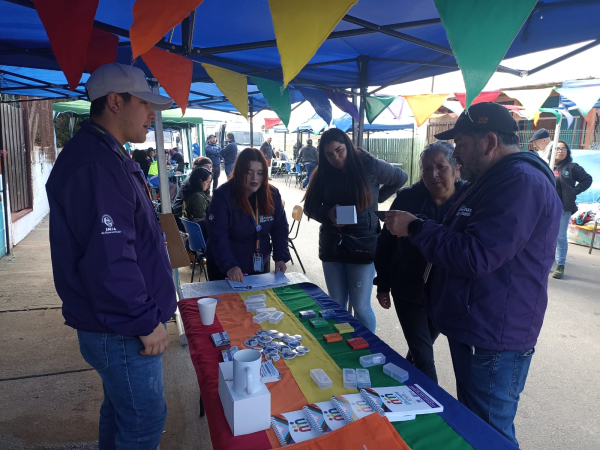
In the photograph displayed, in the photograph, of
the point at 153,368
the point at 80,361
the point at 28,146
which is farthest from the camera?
the point at 28,146

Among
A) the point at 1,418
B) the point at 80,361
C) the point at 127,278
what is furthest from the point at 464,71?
the point at 80,361

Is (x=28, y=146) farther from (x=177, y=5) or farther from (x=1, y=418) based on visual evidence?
(x=177, y=5)

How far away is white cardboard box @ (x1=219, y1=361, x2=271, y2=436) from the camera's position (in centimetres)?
104

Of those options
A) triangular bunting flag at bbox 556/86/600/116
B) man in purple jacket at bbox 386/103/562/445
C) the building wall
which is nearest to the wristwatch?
man in purple jacket at bbox 386/103/562/445

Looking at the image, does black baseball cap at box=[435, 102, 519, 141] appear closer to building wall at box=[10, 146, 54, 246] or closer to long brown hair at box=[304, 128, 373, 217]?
long brown hair at box=[304, 128, 373, 217]

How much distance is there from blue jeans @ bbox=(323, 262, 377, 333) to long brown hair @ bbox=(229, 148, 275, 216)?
588 millimetres

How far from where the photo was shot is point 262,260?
2609mm

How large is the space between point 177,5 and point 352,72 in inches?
123

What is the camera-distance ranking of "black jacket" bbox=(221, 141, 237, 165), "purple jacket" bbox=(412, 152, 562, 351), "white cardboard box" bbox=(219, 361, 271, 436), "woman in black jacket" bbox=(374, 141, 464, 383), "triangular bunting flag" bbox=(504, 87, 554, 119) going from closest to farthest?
1. "white cardboard box" bbox=(219, 361, 271, 436)
2. "purple jacket" bbox=(412, 152, 562, 351)
3. "woman in black jacket" bbox=(374, 141, 464, 383)
4. "triangular bunting flag" bbox=(504, 87, 554, 119)
5. "black jacket" bbox=(221, 141, 237, 165)

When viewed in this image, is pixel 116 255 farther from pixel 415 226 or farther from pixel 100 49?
pixel 100 49

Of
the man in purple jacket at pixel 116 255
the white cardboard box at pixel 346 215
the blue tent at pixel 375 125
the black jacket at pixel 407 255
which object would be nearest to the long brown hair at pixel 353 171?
the white cardboard box at pixel 346 215

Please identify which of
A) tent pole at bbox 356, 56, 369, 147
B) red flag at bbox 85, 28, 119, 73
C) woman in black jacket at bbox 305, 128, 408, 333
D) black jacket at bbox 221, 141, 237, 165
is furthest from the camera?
black jacket at bbox 221, 141, 237, 165

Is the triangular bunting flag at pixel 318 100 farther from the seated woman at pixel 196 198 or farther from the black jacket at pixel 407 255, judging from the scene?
the black jacket at pixel 407 255

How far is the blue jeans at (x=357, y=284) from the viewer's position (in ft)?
8.34
